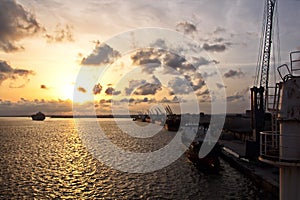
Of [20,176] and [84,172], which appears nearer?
[20,176]

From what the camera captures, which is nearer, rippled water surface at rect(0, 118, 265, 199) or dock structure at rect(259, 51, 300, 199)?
dock structure at rect(259, 51, 300, 199)

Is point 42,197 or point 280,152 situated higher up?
point 280,152

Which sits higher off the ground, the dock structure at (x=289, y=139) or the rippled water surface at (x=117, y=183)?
the dock structure at (x=289, y=139)

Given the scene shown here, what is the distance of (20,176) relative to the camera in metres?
40.6

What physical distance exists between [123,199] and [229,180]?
46.7ft

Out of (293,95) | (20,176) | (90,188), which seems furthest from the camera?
(20,176)

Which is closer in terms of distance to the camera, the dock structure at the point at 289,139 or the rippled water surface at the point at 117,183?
the dock structure at the point at 289,139

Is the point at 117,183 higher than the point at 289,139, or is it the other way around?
the point at 289,139

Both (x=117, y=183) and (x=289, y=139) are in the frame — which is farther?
(x=117, y=183)

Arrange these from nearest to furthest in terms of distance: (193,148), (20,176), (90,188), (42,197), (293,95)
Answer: (293,95), (42,197), (90,188), (20,176), (193,148)

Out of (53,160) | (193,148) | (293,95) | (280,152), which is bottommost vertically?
(53,160)

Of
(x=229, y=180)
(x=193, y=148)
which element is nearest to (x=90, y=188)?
(x=229, y=180)

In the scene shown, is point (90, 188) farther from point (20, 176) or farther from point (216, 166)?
point (216, 166)

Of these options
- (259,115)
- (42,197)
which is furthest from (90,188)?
(259,115)
